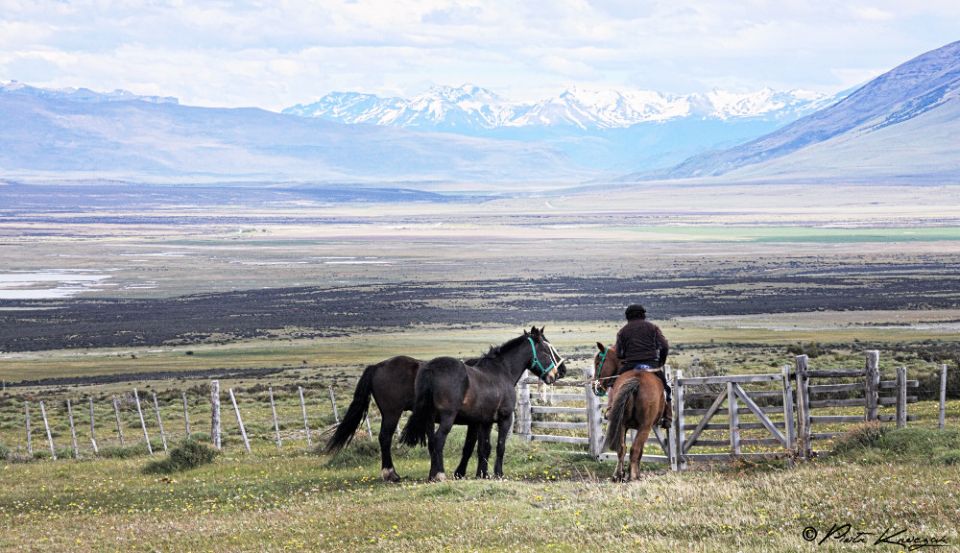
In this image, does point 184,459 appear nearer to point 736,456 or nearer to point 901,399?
point 736,456

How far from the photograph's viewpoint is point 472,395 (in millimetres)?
17484

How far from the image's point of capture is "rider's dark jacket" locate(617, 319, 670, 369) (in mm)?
16203

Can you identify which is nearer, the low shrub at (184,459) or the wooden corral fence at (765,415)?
the wooden corral fence at (765,415)

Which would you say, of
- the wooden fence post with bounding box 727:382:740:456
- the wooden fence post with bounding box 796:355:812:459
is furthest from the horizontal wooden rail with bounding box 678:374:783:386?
the wooden fence post with bounding box 796:355:812:459

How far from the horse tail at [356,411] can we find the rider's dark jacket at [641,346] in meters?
3.68

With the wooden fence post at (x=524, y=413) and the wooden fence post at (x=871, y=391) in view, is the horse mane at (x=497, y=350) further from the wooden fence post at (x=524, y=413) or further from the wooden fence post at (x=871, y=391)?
the wooden fence post at (x=871, y=391)

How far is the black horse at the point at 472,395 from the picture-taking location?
17266 millimetres

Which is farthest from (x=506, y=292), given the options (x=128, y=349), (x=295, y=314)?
(x=128, y=349)

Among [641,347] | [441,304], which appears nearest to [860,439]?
[641,347]

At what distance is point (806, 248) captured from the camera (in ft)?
444

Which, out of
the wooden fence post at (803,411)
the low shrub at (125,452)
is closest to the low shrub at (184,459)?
the low shrub at (125,452)

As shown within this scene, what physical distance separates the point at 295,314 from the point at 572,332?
21.4 meters

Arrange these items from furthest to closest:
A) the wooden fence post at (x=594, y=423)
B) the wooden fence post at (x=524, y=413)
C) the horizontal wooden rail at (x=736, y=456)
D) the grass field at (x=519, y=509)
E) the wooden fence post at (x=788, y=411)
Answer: the wooden fence post at (x=524, y=413)
the wooden fence post at (x=594, y=423)
the horizontal wooden rail at (x=736, y=456)
the wooden fence post at (x=788, y=411)
the grass field at (x=519, y=509)

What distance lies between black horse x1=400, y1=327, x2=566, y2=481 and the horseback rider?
2.17 meters
